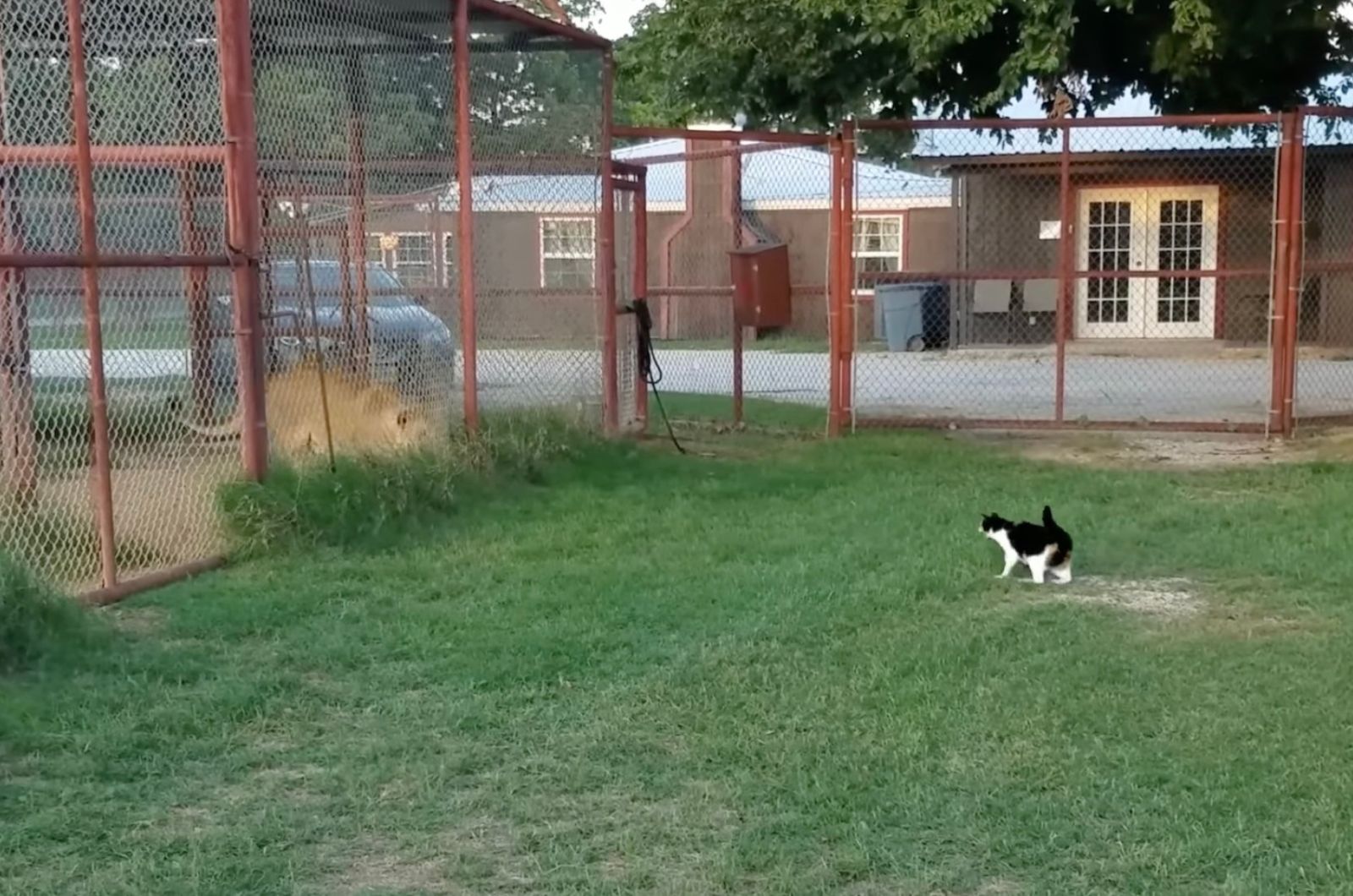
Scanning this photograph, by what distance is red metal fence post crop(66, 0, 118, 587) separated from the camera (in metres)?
6.11

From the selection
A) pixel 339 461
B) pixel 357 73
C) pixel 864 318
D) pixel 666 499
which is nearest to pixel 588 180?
pixel 357 73

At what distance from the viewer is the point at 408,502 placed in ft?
25.8

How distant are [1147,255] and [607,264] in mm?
13752

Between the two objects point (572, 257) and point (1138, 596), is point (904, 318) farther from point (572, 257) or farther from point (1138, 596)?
point (1138, 596)

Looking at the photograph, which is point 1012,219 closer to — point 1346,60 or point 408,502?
point 1346,60

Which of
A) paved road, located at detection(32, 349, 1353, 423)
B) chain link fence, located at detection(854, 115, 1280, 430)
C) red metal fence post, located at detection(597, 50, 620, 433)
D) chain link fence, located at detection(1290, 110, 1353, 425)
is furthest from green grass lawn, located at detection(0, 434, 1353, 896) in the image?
chain link fence, located at detection(1290, 110, 1353, 425)

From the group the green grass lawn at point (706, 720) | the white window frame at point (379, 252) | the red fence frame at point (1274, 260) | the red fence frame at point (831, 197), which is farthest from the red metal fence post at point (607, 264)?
the green grass lawn at point (706, 720)

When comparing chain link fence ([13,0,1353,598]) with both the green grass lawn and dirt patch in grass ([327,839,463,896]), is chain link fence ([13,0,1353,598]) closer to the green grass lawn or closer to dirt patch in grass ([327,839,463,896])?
the green grass lawn

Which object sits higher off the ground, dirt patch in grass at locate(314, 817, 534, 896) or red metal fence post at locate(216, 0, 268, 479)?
red metal fence post at locate(216, 0, 268, 479)

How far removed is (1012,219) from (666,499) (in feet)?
53.1

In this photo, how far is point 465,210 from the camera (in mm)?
9172

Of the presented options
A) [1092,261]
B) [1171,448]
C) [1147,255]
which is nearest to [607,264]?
[1171,448]

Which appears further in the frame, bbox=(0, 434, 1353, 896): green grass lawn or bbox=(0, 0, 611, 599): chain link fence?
bbox=(0, 0, 611, 599): chain link fence

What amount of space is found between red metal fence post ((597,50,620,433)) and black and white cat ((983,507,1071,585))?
14.9 ft
